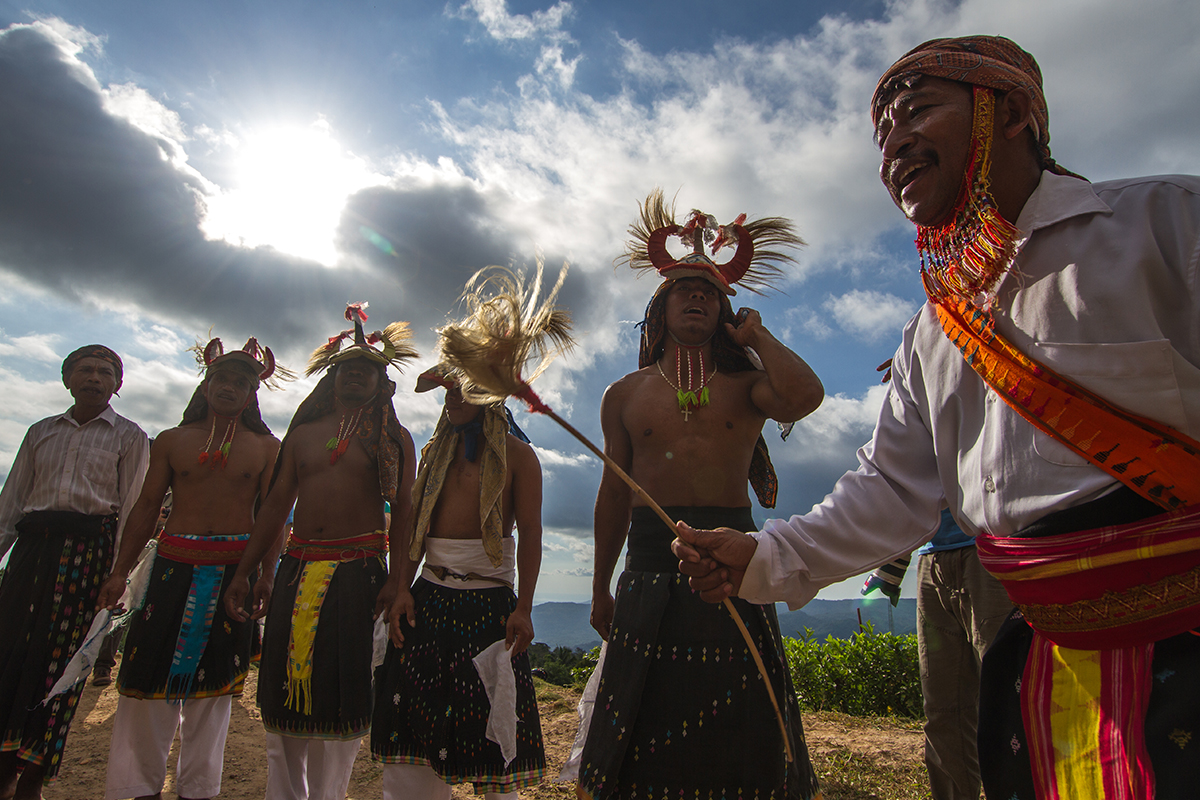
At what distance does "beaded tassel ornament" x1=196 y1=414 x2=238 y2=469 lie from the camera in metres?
5.11

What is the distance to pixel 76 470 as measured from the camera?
16.8 feet

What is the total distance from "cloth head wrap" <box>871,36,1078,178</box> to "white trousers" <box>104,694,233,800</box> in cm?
538

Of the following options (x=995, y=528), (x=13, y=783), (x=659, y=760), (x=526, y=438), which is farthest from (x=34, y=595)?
(x=995, y=528)

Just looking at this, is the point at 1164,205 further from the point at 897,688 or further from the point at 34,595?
the point at 897,688

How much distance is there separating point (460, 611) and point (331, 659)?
36.3 inches

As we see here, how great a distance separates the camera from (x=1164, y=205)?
140 cm

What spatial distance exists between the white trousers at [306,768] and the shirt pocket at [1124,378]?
4140 millimetres

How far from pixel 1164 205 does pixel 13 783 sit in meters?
6.82

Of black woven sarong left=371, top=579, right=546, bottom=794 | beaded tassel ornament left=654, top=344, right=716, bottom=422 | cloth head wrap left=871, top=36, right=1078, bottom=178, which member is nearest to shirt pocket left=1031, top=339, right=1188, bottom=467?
cloth head wrap left=871, top=36, right=1078, bottom=178

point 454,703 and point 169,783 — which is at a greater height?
point 454,703

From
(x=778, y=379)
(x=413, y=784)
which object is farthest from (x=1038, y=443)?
(x=413, y=784)

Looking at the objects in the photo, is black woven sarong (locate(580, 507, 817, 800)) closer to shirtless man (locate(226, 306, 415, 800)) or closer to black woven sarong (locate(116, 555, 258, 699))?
shirtless man (locate(226, 306, 415, 800))

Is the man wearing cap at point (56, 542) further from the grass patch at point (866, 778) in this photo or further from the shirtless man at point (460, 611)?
the grass patch at point (866, 778)

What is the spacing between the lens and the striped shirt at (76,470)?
509 cm
